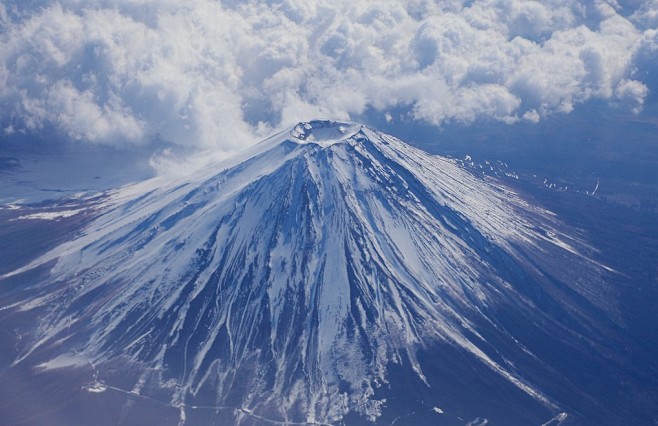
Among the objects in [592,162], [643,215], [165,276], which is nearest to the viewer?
[165,276]

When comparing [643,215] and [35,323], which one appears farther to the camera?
[643,215]

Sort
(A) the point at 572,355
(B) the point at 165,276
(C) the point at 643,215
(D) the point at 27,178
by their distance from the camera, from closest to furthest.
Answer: (A) the point at 572,355
(B) the point at 165,276
(C) the point at 643,215
(D) the point at 27,178

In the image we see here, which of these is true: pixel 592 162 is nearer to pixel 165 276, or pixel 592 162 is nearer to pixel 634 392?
pixel 634 392

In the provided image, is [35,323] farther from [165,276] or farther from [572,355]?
[572,355]

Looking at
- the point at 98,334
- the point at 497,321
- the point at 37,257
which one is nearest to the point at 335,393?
the point at 497,321

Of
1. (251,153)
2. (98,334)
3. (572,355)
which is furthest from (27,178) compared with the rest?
(572,355)

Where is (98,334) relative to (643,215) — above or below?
above

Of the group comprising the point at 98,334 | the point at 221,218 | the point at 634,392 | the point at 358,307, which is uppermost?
the point at 221,218
